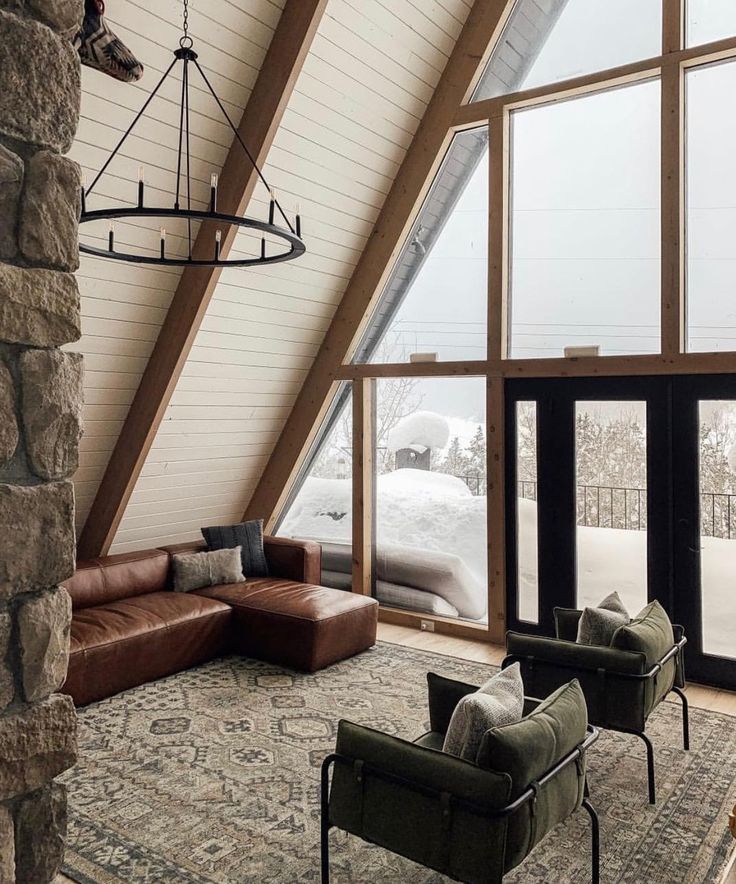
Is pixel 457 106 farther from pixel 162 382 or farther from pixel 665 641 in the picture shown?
pixel 665 641

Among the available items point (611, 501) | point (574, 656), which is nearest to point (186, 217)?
point (574, 656)

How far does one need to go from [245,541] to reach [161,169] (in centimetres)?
280

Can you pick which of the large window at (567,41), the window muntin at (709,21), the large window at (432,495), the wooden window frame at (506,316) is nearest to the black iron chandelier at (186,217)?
the wooden window frame at (506,316)

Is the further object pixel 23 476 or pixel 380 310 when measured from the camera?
pixel 380 310

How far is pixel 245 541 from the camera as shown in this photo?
590 cm

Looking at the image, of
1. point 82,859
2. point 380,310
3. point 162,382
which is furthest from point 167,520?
point 82,859

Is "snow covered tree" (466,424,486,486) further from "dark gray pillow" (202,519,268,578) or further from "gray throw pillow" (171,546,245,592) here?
"gray throw pillow" (171,546,245,592)

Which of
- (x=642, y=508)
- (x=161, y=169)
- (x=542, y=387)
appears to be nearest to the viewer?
(x=161, y=169)

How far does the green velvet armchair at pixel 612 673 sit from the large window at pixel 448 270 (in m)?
2.62

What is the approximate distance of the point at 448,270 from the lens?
5691 millimetres

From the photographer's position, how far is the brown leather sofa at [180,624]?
4410 mm

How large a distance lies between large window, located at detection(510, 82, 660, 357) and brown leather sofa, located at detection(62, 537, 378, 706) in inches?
88.1

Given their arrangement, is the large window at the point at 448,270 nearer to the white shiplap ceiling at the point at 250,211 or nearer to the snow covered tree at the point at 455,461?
the white shiplap ceiling at the point at 250,211

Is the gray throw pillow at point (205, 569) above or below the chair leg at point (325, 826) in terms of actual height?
above
